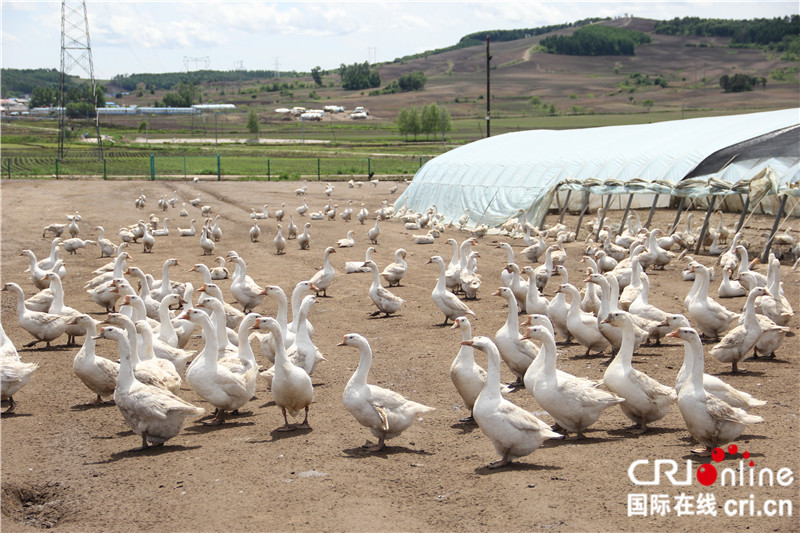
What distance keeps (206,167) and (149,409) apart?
54411 millimetres

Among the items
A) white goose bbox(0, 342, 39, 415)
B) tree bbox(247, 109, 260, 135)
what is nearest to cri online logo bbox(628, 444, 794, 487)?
white goose bbox(0, 342, 39, 415)

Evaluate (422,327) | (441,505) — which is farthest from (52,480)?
(422,327)

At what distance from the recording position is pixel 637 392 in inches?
333

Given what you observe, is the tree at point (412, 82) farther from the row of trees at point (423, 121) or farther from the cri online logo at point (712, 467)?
the cri online logo at point (712, 467)

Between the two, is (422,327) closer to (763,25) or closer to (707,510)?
(707,510)

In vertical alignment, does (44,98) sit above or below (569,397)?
above

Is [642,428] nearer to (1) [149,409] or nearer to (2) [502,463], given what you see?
(2) [502,463]

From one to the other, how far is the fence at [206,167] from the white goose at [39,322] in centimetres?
3983

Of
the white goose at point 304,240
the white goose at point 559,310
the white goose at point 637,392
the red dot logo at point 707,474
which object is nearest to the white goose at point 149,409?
the white goose at point 637,392

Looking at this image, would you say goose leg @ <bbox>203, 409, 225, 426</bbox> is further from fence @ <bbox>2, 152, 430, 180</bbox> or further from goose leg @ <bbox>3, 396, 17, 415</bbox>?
fence @ <bbox>2, 152, 430, 180</bbox>

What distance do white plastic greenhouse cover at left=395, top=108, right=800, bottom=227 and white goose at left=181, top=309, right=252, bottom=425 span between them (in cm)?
1792

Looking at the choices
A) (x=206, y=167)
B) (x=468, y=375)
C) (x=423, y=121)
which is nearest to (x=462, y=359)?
(x=468, y=375)

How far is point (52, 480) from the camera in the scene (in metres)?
7.82

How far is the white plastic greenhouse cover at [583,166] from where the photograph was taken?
27.0m
